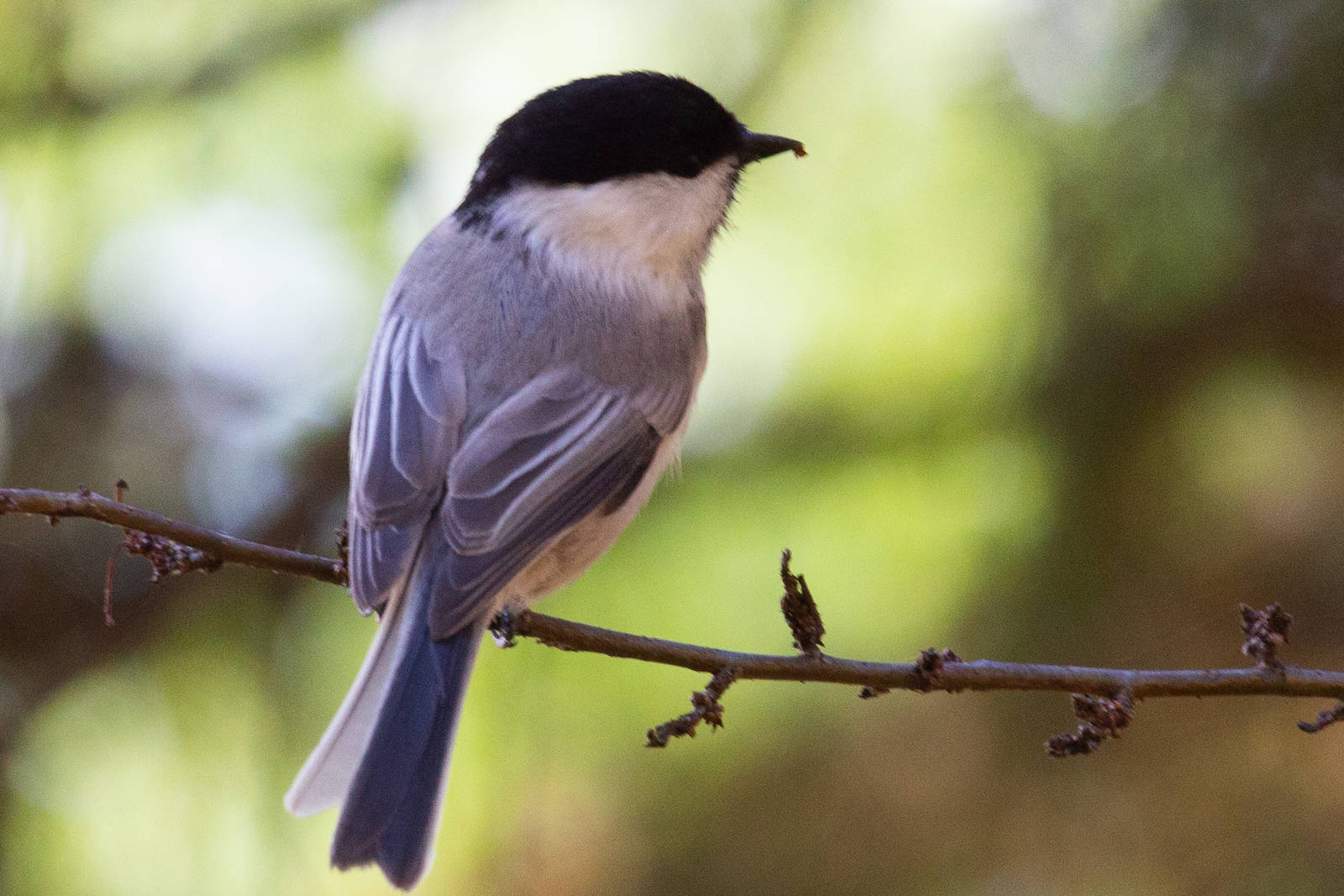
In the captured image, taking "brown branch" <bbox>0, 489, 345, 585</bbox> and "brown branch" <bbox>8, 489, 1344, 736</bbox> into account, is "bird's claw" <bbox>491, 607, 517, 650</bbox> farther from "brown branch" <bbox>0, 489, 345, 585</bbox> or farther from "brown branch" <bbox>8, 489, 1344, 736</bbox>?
"brown branch" <bbox>0, 489, 345, 585</bbox>

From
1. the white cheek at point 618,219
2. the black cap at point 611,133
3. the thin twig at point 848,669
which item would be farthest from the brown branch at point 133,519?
the black cap at point 611,133

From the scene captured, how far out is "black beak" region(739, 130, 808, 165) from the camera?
2.14 metres

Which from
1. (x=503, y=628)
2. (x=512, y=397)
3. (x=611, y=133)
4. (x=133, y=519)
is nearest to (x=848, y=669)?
(x=503, y=628)

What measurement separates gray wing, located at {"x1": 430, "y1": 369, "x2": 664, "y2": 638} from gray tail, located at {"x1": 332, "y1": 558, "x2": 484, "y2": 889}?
0.04 meters

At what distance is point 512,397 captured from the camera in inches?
69.7

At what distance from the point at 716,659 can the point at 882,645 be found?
940 mm

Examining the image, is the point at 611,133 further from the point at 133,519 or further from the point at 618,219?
the point at 133,519

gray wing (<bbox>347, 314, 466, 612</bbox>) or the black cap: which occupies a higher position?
the black cap

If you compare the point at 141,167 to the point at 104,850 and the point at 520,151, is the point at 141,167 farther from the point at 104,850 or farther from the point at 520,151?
the point at 104,850

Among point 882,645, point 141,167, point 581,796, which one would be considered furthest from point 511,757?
point 141,167

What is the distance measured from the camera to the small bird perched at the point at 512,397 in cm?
151

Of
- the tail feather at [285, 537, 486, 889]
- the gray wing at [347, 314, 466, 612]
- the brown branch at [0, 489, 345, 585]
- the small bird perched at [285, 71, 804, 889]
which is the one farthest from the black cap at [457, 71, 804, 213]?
the brown branch at [0, 489, 345, 585]

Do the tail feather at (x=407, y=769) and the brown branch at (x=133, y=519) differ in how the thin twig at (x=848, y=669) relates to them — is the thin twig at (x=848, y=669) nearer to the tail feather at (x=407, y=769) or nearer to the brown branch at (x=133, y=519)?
the brown branch at (x=133, y=519)

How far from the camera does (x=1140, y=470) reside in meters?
2.28
